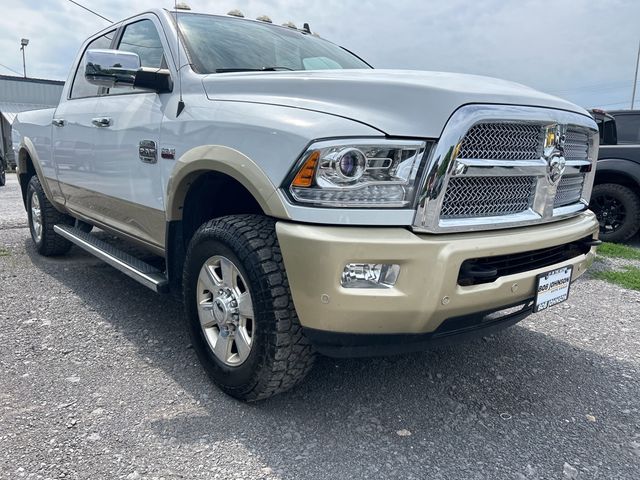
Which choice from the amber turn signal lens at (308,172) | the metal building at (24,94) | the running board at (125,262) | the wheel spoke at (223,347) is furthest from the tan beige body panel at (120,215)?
the metal building at (24,94)

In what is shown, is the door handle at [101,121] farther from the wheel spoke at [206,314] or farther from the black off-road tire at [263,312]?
the wheel spoke at [206,314]

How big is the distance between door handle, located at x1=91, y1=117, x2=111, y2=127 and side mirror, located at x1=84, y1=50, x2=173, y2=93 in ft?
1.55

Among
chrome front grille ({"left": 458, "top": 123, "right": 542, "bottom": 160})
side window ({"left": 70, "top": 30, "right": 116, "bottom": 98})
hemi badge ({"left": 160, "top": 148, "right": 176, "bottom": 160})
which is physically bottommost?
hemi badge ({"left": 160, "top": 148, "right": 176, "bottom": 160})

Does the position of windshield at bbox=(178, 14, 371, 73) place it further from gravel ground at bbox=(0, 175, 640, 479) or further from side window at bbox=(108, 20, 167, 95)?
gravel ground at bbox=(0, 175, 640, 479)

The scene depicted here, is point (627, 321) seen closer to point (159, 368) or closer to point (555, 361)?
point (555, 361)

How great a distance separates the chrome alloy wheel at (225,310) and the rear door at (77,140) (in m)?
1.64

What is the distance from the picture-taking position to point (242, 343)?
243cm

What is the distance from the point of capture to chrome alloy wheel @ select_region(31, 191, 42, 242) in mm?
5137

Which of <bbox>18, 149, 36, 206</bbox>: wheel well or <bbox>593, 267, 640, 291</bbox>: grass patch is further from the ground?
<bbox>18, 149, 36, 206</bbox>: wheel well

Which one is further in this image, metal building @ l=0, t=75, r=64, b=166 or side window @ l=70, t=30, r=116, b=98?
metal building @ l=0, t=75, r=64, b=166

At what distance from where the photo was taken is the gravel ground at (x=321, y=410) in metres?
2.12

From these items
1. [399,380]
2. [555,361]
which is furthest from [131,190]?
[555,361]

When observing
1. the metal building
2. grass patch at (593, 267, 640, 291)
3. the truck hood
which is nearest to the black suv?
grass patch at (593, 267, 640, 291)

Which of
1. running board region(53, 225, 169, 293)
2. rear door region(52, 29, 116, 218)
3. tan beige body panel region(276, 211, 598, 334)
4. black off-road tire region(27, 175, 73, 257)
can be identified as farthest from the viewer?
black off-road tire region(27, 175, 73, 257)
